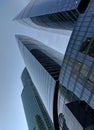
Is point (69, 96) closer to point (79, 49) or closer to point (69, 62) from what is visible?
point (69, 62)

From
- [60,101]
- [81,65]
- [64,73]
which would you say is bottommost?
[60,101]

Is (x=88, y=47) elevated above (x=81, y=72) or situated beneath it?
elevated above

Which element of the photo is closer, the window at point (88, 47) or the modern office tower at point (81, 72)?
the modern office tower at point (81, 72)

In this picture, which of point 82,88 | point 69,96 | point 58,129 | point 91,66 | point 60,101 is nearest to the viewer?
point 91,66

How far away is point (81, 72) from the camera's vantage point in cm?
4888

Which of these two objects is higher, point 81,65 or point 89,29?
point 89,29

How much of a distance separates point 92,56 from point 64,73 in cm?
1491

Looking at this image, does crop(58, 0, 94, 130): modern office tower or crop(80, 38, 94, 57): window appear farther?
crop(80, 38, 94, 57): window

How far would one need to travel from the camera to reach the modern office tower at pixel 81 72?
46.0 meters

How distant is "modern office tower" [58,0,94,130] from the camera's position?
46006 mm

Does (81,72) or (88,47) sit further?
(81,72)

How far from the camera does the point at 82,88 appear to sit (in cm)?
4812

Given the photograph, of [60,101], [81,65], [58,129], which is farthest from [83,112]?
[58,129]

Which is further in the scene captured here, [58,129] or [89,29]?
[58,129]
